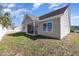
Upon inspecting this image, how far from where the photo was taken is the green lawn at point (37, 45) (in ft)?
14.4

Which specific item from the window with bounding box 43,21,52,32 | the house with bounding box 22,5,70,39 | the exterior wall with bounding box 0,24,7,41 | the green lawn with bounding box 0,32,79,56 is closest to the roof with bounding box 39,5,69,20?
the house with bounding box 22,5,70,39

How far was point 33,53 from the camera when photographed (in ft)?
14.4

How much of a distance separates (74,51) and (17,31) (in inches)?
63.0

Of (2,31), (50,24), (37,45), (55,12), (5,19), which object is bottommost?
(37,45)

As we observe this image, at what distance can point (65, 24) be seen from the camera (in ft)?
14.7

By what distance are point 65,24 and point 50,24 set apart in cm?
41

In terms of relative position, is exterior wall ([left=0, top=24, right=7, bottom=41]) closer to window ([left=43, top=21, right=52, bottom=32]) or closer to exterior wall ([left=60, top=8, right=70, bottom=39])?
window ([left=43, top=21, right=52, bottom=32])

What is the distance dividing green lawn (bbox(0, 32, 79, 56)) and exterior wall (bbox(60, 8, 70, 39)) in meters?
0.13

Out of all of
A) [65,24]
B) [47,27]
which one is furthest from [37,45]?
[65,24]

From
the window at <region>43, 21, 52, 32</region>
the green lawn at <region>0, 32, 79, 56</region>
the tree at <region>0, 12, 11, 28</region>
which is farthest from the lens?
the window at <region>43, 21, 52, 32</region>

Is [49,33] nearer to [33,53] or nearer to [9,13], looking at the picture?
[33,53]

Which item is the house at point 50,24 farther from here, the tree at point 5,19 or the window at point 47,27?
the tree at point 5,19

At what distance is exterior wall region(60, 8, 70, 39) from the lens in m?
4.43

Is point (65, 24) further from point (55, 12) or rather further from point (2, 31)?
point (2, 31)
